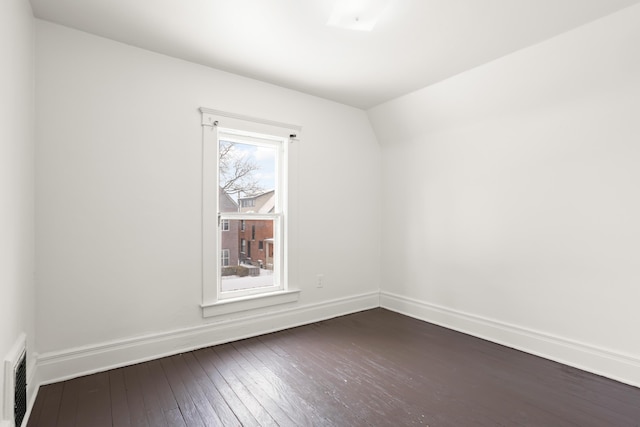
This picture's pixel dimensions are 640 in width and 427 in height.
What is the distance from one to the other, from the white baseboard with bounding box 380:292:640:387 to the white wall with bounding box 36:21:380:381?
178 cm

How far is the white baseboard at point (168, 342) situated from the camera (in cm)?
228

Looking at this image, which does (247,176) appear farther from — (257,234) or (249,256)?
(249,256)

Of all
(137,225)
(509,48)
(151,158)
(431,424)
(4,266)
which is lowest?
(431,424)

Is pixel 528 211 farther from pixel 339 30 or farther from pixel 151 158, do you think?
pixel 151 158

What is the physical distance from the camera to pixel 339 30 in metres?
2.31

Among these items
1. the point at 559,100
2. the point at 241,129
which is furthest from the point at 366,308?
the point at 559,100

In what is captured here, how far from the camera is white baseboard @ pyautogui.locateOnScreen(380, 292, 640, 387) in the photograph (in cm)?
233

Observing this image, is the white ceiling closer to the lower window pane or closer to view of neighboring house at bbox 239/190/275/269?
view of neighboring house at bbox 239/190/275/269

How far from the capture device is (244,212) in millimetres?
3232

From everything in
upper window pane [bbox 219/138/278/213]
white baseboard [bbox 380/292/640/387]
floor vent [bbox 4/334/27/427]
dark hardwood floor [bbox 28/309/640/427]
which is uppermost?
upper window pane [bbox 219/138/278/213]

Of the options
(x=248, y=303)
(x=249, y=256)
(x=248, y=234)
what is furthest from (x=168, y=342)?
(x=248, y=234)

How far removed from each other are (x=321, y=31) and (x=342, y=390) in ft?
8.08

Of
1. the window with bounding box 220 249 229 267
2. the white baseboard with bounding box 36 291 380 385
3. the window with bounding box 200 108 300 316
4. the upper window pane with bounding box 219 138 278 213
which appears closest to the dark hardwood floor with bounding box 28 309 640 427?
the white baseboard with bounding box 36 291 380 385

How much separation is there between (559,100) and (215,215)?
118 inches
